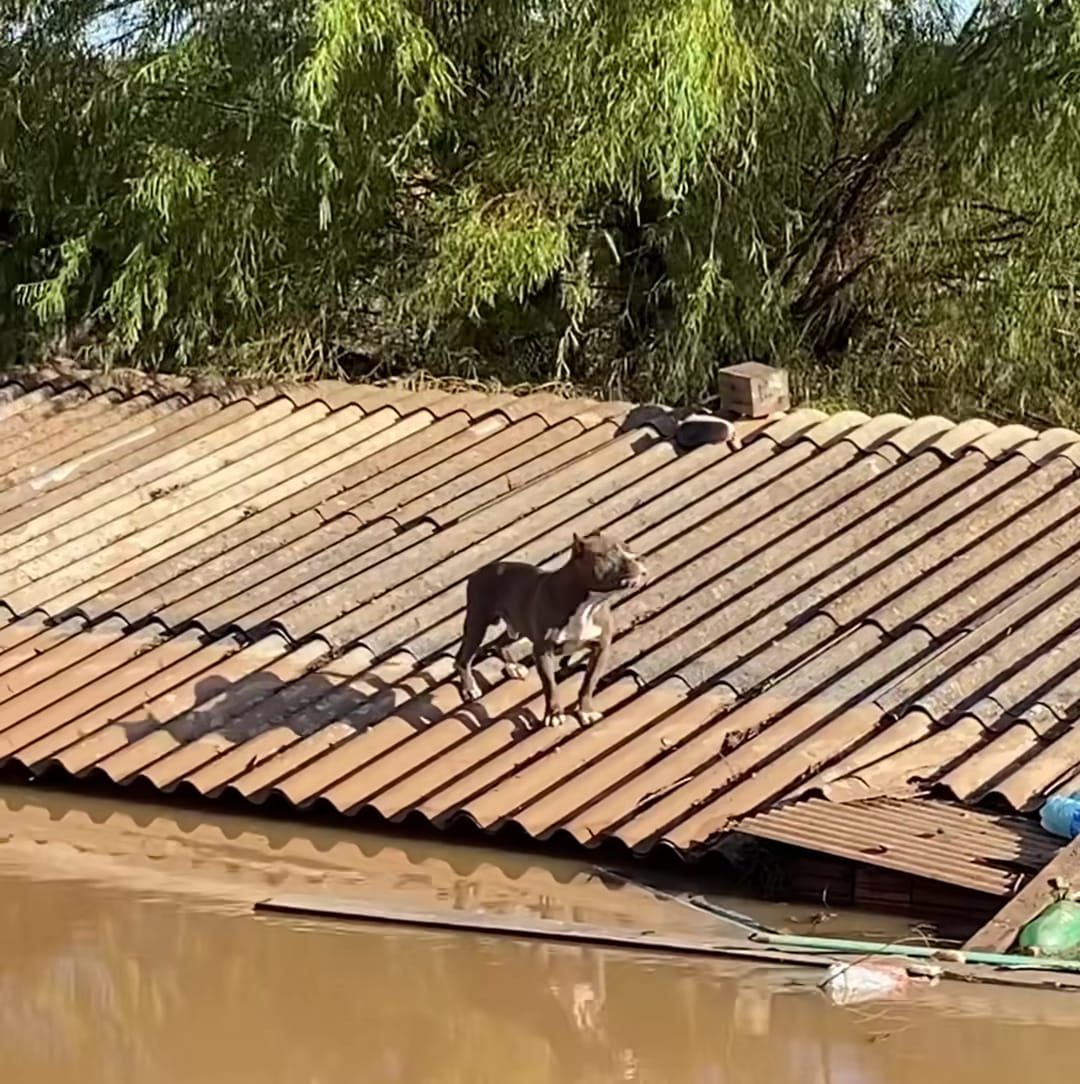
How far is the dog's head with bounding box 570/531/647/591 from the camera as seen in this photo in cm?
668

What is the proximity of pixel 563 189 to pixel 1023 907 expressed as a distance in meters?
6.58

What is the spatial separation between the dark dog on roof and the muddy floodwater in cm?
80

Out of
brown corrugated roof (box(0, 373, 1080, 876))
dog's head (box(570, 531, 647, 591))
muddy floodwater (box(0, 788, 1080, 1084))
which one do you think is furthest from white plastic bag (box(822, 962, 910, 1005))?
dog's head (box(570, 531, 647, 591))

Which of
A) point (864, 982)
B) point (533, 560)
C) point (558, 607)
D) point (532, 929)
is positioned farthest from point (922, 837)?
point (533, 560)

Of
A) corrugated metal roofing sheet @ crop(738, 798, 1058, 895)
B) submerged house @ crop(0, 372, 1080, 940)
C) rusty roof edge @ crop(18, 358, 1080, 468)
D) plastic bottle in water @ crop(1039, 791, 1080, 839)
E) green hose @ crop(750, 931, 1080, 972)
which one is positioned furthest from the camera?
rusty roof edge @ crop(18, 358, 1080, 468)

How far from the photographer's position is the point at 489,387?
11453mm

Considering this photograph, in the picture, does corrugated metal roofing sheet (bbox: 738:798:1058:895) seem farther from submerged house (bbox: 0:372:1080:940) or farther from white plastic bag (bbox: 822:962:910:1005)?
white plastic bag (bbox: 822:962:910:1005)

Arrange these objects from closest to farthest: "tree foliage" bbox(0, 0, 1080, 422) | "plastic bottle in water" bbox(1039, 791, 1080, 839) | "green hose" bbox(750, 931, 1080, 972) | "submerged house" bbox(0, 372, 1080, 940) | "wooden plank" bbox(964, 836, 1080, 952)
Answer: "green hose" bbox(750, 931, 1080, 972), "wooden plank" bbox(964, 836, 1080, 952), "plastic bottle in water" bbox(1039, 791, 1080, 839), "submerged house" bbox(0, 372, 1080, 940), "tree foliage" bbox(0, 0, 1080, 422)

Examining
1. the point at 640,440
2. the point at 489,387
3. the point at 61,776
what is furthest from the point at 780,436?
the point at 61,776

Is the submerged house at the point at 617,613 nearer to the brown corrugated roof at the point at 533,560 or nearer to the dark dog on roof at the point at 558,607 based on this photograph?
the brown corrugated roof at the point at 533,560

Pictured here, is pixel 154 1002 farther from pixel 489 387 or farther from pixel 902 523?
pixel 489 387

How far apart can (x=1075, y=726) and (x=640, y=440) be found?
145 inches

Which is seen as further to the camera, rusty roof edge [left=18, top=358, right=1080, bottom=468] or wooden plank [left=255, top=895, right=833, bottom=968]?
rusty roof edge [left=18, top=358, right=1080, bottom=468]

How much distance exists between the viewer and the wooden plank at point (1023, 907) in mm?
5293
